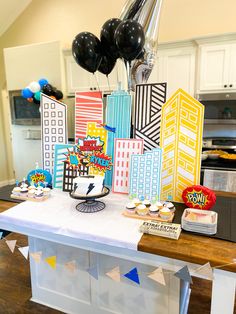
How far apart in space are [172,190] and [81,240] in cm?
56

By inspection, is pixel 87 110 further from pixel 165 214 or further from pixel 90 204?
pixel 165 214

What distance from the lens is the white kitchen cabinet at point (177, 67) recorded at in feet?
9.48

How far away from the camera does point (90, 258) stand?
133 cm

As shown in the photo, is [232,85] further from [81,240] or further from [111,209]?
[81,240]

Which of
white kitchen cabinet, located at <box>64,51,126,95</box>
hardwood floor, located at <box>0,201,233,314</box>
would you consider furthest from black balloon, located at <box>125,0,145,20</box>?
white kitchen cabinet, located at <box>64,51,126,95</box>

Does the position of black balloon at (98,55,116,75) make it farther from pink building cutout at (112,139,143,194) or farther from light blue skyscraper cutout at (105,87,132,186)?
pink building cutout at (112,139,143,194)

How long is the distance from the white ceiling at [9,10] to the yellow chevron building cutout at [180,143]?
390cm

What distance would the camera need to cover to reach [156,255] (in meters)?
0.85

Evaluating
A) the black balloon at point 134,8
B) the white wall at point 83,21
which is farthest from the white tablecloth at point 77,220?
the white wall at point 83,21

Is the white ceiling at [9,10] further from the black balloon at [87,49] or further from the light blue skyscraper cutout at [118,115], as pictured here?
the light blue skyscraper cutout at [118,115]

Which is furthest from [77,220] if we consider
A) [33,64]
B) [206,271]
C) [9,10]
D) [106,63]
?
[9,10]

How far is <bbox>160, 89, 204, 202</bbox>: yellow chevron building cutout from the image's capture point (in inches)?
47.5

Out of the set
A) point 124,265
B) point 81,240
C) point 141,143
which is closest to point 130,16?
point 141,143

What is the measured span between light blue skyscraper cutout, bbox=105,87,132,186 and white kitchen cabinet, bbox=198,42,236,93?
71.6 inches
